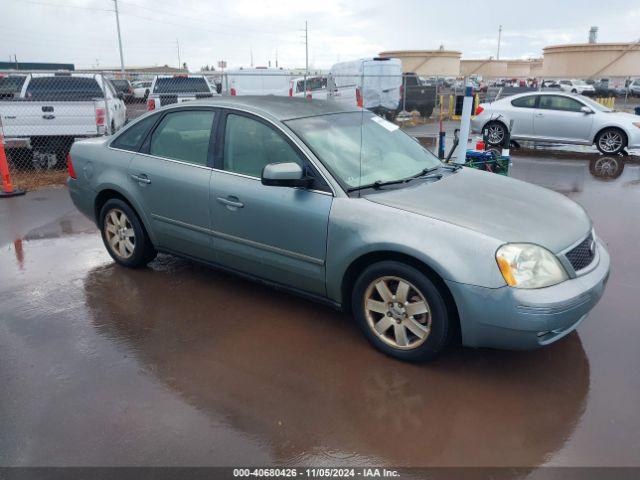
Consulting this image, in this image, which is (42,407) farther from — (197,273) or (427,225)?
(427,225)

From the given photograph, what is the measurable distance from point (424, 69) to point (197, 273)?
3739cm

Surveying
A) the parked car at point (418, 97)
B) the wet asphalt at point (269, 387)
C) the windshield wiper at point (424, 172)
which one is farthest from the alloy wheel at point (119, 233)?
the parked car at point (418, 97)

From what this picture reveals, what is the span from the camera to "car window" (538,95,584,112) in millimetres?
12547

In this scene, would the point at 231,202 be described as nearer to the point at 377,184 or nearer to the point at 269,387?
the point at 377,184

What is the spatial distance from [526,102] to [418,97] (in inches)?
352

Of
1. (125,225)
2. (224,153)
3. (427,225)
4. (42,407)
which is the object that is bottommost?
(42,407)

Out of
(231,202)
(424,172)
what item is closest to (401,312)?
(424,172)

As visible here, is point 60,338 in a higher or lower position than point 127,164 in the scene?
lower

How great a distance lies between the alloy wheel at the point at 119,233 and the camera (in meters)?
5.09

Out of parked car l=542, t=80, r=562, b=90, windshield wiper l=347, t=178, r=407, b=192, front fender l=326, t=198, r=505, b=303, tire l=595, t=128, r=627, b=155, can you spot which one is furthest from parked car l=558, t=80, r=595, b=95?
front fender l=326, t=198, r=505, b=303

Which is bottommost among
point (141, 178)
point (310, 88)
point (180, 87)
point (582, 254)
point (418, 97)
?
point (582, 254)

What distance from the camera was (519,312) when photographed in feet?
10.1

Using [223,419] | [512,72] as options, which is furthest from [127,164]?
[512,72]

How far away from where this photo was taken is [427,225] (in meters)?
3.31
